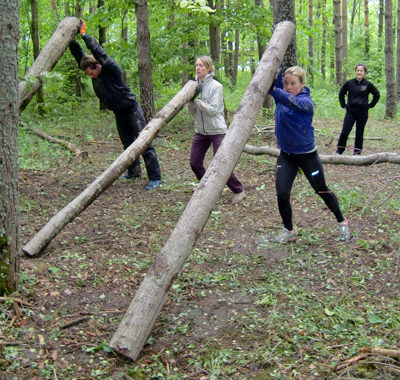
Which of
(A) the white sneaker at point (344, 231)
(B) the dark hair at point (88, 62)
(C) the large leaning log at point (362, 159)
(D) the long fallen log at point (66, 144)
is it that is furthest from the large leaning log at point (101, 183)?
(D) the long fallen log at point (66, 144)

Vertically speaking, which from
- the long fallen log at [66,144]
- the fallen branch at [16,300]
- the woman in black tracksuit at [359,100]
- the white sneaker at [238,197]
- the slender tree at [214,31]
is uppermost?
the slender tree at [214,31]

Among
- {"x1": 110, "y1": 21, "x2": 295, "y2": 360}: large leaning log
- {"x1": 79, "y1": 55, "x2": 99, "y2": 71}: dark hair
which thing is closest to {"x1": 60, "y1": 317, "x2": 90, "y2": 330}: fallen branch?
{"x1": 110, "y1": 21, "x2": 295, "y2": 360}: large leaning log

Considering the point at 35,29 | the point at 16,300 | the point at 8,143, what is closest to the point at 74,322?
the point at 16,300

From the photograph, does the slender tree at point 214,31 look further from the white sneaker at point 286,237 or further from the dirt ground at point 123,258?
the white sneaker at point 286,237

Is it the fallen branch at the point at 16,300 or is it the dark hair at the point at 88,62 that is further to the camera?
the dark hair at the point at 88,62

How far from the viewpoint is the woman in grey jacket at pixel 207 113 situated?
19.6 ft

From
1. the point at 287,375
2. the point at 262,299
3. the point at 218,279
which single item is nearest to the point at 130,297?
the point at 218,279

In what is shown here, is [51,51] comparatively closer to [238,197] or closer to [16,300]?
[238,197]

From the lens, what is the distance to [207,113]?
6066 millimetres

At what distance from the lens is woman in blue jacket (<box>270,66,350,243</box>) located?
457 centimetres

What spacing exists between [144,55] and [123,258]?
630 cm

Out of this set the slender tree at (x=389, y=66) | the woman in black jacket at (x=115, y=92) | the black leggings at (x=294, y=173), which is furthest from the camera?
the slender tree at (x=389, y=66)

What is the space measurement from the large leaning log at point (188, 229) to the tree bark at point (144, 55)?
5.64m

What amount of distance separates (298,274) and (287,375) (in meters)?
1.67
